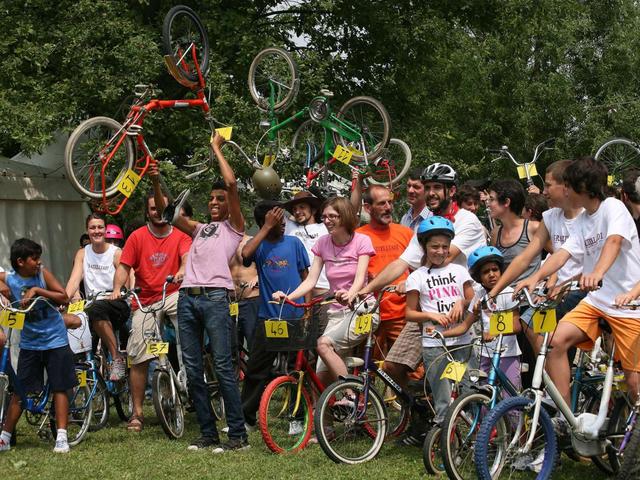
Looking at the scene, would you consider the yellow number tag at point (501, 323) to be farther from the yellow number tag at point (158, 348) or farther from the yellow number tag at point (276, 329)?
the yellow number tag at point (158, 348)

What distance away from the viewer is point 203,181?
43.9 feet

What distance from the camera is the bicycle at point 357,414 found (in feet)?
21.7

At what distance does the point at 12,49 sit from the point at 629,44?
18.2 meters

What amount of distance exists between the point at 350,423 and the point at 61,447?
2471 millimetres

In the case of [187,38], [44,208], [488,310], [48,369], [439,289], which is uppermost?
[187,38]

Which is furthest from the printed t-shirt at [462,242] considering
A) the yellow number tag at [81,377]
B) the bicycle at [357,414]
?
the yellow number tag at [81,377]

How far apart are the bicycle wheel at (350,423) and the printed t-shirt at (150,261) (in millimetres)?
2547

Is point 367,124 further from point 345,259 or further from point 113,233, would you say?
point 345,259

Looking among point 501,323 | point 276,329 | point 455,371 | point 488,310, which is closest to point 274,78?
point 276,329

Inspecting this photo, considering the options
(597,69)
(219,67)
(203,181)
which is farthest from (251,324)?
(597,69)

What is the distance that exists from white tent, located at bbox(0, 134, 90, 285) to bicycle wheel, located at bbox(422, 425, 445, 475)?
7.39 meters

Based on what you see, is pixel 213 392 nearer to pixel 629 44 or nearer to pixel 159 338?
pixel 159 338

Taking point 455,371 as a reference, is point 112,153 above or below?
above

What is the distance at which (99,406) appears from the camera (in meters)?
8.97
